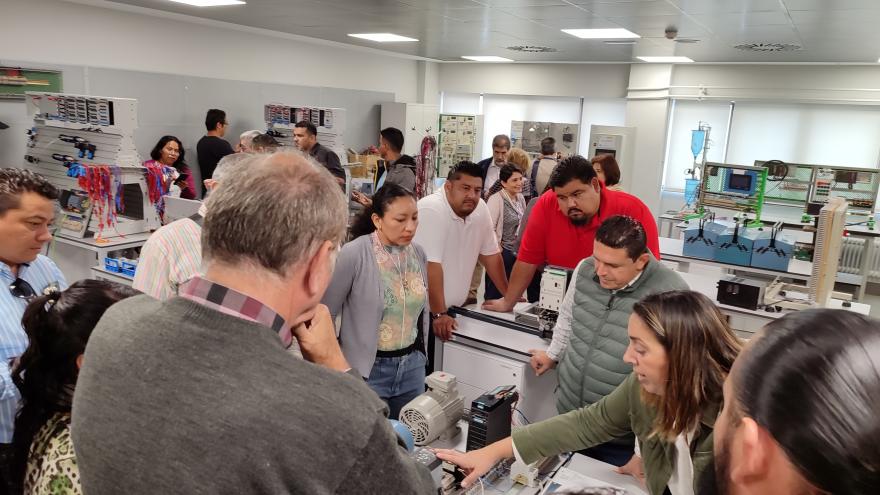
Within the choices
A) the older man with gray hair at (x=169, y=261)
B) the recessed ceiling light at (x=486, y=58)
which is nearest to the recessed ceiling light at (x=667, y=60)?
the recessed ceiling light at (x=486, y=58)

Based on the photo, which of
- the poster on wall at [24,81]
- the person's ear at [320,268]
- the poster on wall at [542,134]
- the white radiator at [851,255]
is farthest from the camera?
the poster on wall at [542,134]

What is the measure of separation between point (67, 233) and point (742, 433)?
16.4 feet

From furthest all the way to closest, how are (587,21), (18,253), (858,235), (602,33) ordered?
(858,235) < (602,33) < (587,21) < (18,253)

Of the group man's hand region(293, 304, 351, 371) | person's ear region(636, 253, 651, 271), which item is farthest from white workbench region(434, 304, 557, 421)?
man's hand region(293, 304, 351, 371)

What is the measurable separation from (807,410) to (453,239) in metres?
2.81

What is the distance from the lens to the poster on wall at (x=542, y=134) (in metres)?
9.70

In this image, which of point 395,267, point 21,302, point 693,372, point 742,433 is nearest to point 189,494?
point 742,433

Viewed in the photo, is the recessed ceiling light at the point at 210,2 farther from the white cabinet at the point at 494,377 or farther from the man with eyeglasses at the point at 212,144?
the white cabinet at the point at 494,377

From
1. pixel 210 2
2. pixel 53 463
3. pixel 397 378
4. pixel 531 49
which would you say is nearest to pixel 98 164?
pixel 210 2

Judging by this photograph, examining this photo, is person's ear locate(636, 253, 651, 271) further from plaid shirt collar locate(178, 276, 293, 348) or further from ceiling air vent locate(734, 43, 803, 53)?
ceiling air vent locate(734, 43, 803, 53)

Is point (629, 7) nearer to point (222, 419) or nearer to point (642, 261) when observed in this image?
point (642, 261)

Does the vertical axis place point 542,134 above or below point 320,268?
above

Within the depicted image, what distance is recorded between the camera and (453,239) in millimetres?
3412

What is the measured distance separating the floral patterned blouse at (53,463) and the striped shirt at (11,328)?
0.51 metres
